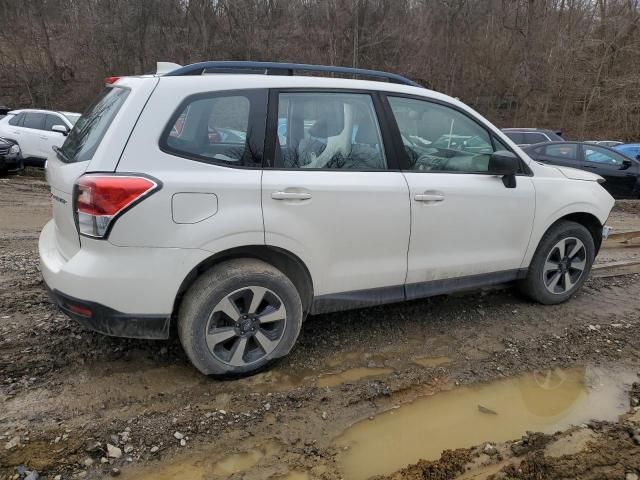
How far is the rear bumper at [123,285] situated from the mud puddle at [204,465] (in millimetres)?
724

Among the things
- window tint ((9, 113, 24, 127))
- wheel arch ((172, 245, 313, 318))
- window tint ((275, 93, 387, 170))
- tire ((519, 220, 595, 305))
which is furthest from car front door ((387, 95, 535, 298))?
window tint ((9, 113, 24, 127))

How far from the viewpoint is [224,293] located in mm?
2951

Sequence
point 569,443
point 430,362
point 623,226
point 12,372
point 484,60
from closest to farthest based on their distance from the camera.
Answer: point 569,443
point 12,372
point 430,362
point 623,226
point 484,60

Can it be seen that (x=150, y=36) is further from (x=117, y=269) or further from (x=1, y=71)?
(x=117, y=269)

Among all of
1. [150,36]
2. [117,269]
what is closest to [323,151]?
[117,269]

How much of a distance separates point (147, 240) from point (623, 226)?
323 inches

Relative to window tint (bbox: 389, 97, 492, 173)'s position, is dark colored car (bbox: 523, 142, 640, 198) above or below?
below

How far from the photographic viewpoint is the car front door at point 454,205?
3.55 metres

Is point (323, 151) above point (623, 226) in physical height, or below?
above

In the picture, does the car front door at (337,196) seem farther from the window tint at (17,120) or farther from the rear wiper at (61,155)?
the window tint at (17,120)

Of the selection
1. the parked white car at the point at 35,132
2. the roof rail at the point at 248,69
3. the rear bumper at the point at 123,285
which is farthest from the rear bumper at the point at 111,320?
the parked white car at the point at 35,132

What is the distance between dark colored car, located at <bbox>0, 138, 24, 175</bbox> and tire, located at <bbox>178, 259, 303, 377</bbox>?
34.4 ft

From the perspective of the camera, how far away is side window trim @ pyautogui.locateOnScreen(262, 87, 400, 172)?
3.11m

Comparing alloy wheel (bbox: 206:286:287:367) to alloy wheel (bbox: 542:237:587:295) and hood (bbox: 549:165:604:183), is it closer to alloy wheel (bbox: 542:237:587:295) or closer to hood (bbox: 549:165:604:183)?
alloy wheel (bbox: 542:237:587:295)
